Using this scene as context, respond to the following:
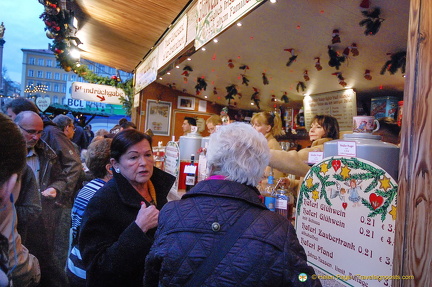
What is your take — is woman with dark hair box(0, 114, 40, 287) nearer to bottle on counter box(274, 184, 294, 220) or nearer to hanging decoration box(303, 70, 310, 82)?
bottle on counter box(274, 184, 294, 220)

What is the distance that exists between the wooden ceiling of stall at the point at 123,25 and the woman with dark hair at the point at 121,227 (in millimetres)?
3130

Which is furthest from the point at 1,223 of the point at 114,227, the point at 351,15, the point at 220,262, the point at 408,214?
the point at 351,15

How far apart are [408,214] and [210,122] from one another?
374 cm

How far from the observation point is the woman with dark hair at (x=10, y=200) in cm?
89

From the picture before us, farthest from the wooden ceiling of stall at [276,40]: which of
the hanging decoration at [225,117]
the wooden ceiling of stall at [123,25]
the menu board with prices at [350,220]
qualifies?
the menu board with prices at [350,220]

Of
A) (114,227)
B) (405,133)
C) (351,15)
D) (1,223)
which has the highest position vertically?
(351,15)

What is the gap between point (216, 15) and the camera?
9.59 feet

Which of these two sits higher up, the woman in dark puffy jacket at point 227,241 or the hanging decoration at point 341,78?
the hanging decoration at point 341,78

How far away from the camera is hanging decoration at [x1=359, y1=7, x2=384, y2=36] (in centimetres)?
299

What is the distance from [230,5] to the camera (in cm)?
264

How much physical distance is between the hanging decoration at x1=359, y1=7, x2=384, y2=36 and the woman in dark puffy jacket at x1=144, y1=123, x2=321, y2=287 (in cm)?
239

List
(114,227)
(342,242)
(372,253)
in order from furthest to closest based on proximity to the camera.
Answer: (114,227) < (342,242) < (372,253)

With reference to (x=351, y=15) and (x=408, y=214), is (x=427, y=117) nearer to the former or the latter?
(x=408, y=214)

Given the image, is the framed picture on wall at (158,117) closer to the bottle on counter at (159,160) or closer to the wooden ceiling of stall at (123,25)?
the wooden ceiling of stall at (123,25)
